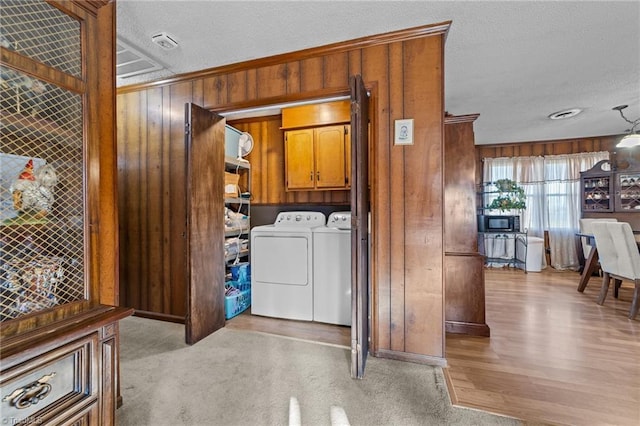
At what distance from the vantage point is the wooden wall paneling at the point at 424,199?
1984 millimetres

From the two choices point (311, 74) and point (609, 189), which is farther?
point (609, 189)

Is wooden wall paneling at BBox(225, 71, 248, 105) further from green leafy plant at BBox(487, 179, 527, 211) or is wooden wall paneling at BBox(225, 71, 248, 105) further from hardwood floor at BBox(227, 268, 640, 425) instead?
green leafy plant at BBox(487, 179, 527, 211)

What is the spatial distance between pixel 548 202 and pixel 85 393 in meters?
6.93

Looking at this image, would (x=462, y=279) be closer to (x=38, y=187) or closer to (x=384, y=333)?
(x=384, y=333)

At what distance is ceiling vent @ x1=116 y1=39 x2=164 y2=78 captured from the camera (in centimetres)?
215

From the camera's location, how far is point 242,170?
3727 millimetres

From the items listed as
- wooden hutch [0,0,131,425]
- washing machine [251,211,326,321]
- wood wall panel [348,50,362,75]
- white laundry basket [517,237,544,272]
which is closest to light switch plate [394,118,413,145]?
wood wall panel [348,50,362,75]

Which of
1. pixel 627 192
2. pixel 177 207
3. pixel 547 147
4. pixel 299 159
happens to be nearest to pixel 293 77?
pixel 299 159

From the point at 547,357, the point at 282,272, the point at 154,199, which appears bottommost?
the point at 547,357

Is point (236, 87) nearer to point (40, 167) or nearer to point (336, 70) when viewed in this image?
point (336, 70)

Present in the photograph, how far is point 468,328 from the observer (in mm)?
2533

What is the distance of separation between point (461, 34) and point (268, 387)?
2.80m

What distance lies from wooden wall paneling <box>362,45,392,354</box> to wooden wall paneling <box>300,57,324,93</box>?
0.34m

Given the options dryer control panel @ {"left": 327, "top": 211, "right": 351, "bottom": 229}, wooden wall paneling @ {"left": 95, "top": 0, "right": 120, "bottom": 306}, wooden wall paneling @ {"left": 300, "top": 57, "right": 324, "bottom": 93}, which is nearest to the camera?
wooden wall paneling @ {"left": 95, "top": 0, "right": 120, "bottom": 306}
